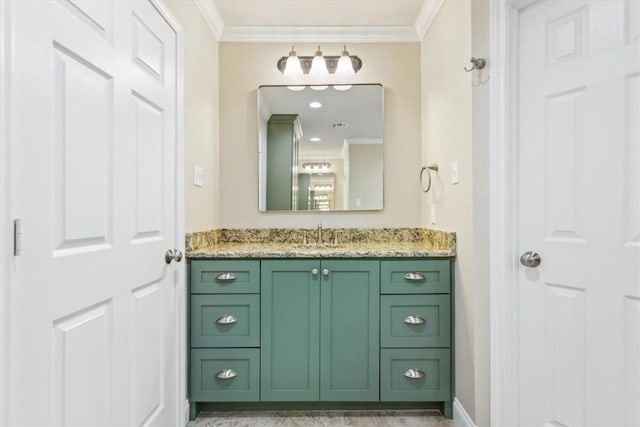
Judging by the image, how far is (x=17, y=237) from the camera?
0.85 meters

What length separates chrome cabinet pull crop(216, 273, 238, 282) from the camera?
1901 millimetres

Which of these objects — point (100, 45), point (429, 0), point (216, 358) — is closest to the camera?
point (100, 45)

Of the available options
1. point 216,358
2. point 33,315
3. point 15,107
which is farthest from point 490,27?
point 216,358

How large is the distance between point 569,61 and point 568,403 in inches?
52.3

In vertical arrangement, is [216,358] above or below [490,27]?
below

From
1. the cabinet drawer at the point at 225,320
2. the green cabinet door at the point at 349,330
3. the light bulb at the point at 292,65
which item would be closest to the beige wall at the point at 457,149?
the green cabinet door at the point at 349,330

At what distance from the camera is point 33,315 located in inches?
35.5

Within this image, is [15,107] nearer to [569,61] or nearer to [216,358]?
[216,358]

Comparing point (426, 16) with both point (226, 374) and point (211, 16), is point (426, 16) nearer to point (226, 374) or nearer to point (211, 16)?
point (211, 16)

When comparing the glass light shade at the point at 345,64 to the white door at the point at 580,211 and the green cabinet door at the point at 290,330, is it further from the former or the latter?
→ the green cabinet door at the point at 290,330

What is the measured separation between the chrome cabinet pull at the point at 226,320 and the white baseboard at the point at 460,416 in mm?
1250

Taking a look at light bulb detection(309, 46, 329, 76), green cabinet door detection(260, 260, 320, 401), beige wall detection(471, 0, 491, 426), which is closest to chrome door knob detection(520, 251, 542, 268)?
beige wall detection(471, 0, 491, 426)

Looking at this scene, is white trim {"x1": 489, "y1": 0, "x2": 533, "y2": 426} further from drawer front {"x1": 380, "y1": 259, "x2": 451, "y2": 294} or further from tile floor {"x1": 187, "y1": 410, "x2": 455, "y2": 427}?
tile floor {"x1": 187, "y1": 410, "x2": 455, "y2": 427}

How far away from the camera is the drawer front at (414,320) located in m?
1.91
